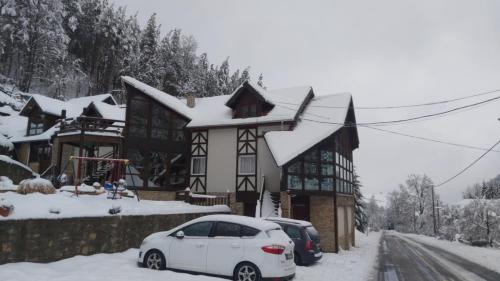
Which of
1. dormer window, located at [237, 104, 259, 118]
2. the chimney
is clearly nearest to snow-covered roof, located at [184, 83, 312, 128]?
the chimney

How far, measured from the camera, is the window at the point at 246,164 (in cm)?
2384

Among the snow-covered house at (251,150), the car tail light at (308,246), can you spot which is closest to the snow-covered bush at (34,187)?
the car tail light at (308,246)

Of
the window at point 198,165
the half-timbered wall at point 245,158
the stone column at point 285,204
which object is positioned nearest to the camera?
the stone column at point 285,204

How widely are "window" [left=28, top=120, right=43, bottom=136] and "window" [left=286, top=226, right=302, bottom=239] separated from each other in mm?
25549

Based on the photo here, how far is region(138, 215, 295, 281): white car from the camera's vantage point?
927cm

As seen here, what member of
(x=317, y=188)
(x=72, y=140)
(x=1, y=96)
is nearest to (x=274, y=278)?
(x=317, y=188)

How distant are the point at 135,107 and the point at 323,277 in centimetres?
1765

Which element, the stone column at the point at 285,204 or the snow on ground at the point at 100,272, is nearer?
the snow on ground at the point at 100,272

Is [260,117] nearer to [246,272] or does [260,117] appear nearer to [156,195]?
[156,195]

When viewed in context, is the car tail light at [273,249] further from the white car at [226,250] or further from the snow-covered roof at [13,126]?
the snow-covered roof at [13,126]

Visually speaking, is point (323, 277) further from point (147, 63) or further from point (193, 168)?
point (147, 63)

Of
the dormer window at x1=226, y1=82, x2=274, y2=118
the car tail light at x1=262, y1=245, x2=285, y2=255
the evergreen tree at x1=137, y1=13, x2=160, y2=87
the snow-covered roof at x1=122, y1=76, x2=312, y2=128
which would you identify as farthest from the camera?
the evergreen tree at x1=137, y1=13, x2=160, y2=87

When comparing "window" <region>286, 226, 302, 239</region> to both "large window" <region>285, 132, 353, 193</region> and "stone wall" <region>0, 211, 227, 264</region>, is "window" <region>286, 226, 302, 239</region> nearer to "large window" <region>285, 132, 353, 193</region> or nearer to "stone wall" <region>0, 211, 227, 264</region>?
"stone wall" <region>0, 211, 227, 264</region>

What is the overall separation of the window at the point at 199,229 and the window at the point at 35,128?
25.9m
